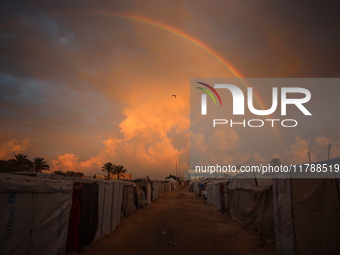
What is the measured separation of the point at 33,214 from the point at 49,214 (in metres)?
0.74

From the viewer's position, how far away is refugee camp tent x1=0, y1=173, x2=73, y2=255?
17.0ft

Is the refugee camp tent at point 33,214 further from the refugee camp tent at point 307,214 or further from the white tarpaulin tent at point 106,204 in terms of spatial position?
the refugee camp tent at point 307,214

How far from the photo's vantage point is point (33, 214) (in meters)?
6.11

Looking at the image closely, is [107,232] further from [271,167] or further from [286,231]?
[271,167]

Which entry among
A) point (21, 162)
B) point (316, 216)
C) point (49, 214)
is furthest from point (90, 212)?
point (21, 162)

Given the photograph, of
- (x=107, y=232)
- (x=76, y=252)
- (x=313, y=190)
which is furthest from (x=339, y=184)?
(x=107, y=232)

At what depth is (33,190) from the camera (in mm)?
→ 6098

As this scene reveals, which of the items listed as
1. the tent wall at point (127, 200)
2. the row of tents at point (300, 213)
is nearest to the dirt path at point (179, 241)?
the row of tents at point (300, 213)

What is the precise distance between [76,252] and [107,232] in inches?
130

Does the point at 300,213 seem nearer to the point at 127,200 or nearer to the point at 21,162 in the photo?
the point at 127,200

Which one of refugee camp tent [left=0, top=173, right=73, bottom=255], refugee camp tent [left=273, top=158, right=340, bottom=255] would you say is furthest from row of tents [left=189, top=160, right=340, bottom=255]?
refugee camp tent [left=0, top=173, right=73, bottom=255]

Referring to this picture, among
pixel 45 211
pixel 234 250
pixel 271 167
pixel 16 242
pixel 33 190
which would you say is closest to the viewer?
pixel 16 242

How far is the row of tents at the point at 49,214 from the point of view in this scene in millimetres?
5277

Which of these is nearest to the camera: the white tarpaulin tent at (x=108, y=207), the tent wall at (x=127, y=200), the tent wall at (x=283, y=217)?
the tent wall at (x=283, y=217)
